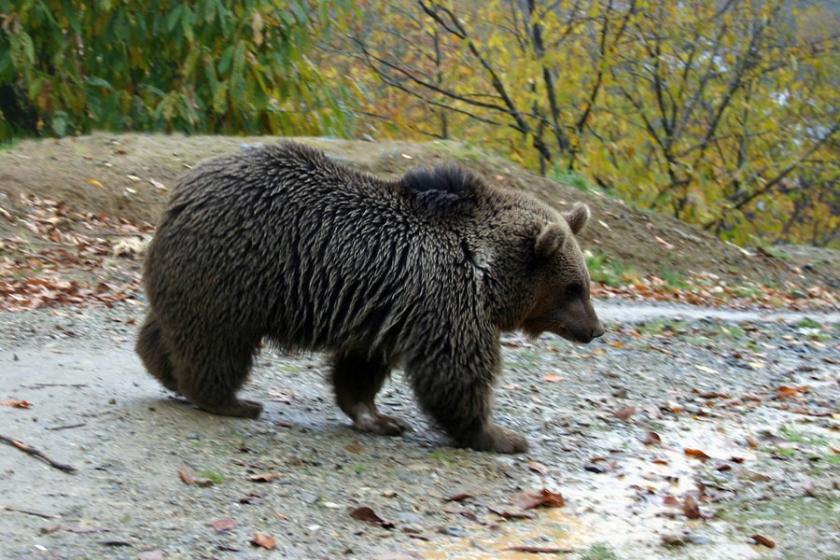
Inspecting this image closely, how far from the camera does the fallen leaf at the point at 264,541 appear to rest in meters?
5.02

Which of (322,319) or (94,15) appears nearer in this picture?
(322,319)

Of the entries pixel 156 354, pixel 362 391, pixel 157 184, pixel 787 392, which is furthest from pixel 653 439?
pixel 157 184

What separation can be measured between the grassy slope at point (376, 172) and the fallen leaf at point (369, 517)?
839cm

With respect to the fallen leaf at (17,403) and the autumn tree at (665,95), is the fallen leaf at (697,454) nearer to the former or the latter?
the fallen leaf at (17,403)

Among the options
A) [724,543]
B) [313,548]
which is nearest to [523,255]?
[724,543]

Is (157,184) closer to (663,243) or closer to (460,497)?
(663,243)

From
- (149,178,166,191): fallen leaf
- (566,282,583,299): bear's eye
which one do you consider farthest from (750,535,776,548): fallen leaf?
(149,178,166,191): fallen leaf

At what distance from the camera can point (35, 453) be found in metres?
5.68

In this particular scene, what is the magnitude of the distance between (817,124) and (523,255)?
723 inches

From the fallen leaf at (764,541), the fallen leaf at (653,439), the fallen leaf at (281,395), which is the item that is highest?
the fallen leaf at (764,541)

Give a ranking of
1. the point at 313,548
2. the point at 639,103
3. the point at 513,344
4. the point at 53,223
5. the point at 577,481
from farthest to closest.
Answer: the point at 639,103
the point at 53,223
the point at 513,344
the point at 577,481
the point at 313,548

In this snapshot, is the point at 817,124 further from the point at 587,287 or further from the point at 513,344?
the point at 587,287

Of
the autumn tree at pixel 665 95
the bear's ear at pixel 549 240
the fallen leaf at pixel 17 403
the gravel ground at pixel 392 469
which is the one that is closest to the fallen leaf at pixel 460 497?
the gravel ground at pixel 392 469

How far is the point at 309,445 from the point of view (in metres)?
6.74
